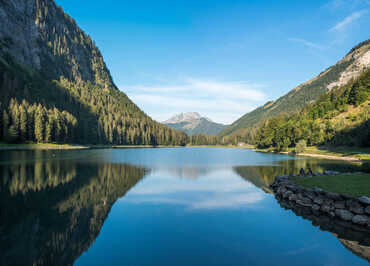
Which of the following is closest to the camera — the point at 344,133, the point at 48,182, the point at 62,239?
the point at 62,239

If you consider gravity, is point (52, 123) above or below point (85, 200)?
above

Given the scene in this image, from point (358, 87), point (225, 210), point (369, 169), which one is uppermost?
point (358, 87)

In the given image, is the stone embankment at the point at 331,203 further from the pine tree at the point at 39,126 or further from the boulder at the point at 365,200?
the pine tree at the point at 39,126

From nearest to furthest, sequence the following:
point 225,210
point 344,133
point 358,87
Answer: point 225,210 → point 344,133 → point 358,87

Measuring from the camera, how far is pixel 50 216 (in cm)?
1806

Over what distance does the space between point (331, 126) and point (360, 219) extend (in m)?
111

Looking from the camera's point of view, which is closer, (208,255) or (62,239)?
(208,255)

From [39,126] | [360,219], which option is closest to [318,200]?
[360,219]

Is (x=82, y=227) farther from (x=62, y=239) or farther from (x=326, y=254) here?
(x=326, y=254)

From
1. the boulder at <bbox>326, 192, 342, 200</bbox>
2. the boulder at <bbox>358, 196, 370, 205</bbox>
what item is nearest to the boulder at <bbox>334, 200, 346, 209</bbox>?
the boulder at <bbox>326, 192, 342, 200</bbox>

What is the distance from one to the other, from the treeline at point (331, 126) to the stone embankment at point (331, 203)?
70.6 meters

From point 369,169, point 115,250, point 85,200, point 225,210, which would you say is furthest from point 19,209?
point 369,169

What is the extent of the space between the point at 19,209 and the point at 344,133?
112 meters

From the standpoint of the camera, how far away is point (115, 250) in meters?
13.4
